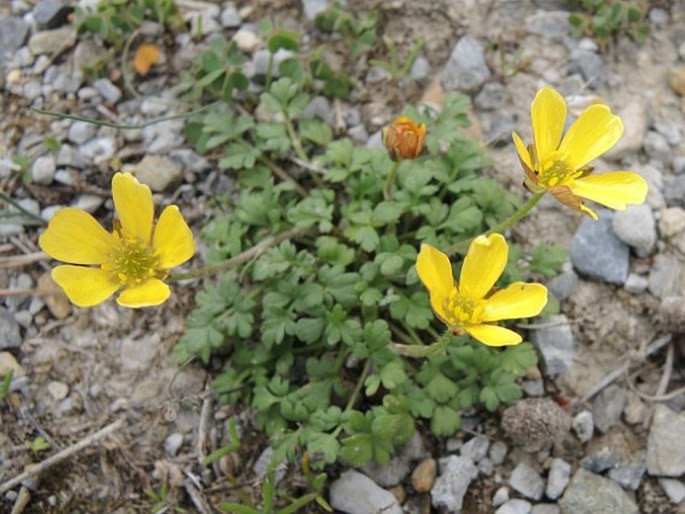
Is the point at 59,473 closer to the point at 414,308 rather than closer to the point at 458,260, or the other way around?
the point at 414,308

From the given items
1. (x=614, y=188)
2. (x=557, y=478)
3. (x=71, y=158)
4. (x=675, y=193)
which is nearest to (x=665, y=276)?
(x=675, y=193)

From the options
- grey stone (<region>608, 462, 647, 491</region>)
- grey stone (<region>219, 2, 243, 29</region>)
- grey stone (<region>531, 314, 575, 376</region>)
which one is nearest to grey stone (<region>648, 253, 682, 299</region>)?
grey stone (<region>531, 314, 575, 376</region>)

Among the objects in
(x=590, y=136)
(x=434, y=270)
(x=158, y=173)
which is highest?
(x=590, y=136)

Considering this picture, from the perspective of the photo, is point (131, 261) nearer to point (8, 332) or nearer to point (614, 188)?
point (8, 332)

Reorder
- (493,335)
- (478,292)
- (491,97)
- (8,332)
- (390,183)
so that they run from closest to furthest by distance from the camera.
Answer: (493,335)
(478,292)
(390,183)
(8,332)
(491,97)

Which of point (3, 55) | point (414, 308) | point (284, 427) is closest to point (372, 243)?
point (414, 308)

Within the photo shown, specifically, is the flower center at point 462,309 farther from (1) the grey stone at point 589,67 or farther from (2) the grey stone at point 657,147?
(1) the grey stone at point 589,67

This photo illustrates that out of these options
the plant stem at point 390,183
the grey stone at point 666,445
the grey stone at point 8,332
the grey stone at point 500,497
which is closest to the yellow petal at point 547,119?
the plant stem at point 390,183
